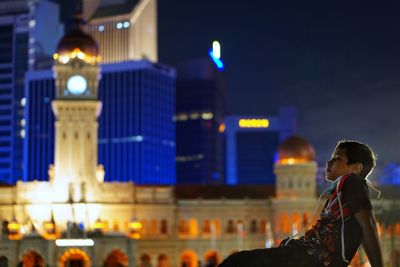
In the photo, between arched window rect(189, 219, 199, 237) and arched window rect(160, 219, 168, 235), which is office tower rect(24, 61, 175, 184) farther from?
Result: arched window rect(160, 219, 168, 235)

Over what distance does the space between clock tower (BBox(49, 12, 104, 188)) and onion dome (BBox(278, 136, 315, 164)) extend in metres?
19.3

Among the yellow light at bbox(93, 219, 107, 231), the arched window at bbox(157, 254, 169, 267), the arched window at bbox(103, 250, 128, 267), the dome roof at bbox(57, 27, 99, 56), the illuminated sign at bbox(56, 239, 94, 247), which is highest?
the dome roof at bbox(57, 27, 99, 56)

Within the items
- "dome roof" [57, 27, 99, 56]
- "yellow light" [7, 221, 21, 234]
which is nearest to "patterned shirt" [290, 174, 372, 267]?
"yellow light" [7, 221, 21, 234]

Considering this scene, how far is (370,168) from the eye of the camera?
812cm

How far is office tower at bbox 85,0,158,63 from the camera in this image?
180 m

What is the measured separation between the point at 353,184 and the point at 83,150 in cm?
8235

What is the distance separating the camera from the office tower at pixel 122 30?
180 metres

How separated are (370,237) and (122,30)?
6928 inches

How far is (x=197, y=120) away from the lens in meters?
192

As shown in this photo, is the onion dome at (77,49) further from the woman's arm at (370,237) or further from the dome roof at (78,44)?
the woman's arm at (370,237)

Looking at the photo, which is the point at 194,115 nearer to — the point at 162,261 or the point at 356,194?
the point at 162,261

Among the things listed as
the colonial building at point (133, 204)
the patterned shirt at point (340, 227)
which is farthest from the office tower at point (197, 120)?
the patterned shirt at point (340, 227)

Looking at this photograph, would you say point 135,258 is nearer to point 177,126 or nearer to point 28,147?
point 28,147

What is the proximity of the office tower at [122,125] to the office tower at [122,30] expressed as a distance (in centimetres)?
988
